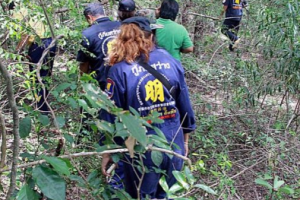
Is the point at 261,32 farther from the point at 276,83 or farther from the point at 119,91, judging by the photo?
the point at 119,91

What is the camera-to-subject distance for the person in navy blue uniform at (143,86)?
2.57 metres

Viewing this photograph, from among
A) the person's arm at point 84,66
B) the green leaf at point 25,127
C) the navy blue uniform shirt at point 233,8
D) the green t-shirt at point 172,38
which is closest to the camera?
the green leaf at point 25,127

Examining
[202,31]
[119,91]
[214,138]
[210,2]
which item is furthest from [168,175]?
[210,2]

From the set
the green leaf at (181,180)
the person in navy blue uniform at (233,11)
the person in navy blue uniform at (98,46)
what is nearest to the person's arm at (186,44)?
the person in navy blue uniform at (98,46)

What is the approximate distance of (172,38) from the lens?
4.57 m

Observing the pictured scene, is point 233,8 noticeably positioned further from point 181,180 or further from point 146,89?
point 181,180

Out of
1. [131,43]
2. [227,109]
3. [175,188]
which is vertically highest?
[131,43]

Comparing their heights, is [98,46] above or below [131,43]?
below

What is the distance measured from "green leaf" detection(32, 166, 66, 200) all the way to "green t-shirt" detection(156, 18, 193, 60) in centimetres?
315

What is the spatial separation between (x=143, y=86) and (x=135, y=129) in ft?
4.01

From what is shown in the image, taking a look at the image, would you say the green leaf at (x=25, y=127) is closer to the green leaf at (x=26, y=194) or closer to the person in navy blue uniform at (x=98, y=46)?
the green leaf at (x=26, y=194)

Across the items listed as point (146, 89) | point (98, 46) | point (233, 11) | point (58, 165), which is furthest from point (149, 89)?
point (233, 11)

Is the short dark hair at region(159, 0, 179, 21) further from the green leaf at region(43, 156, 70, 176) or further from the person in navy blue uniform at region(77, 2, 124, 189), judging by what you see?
the green leaf at region(43, 156, 70, 176)

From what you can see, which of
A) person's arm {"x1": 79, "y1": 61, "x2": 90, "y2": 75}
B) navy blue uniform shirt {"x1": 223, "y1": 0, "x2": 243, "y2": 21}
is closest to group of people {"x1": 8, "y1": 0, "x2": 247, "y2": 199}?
person's arm {"x1": 79, "y1": 61, "x2": 90, "y2": 75}
